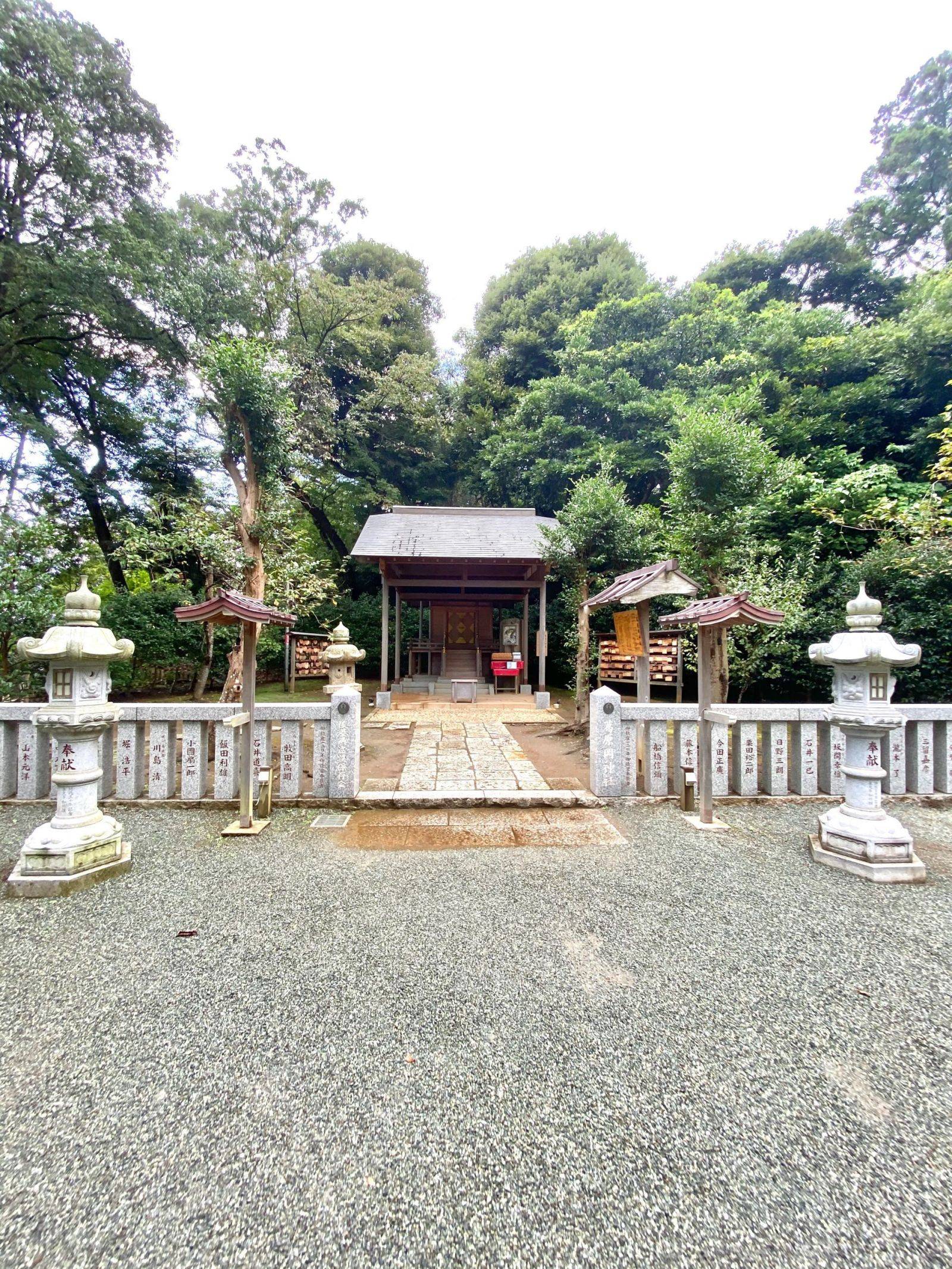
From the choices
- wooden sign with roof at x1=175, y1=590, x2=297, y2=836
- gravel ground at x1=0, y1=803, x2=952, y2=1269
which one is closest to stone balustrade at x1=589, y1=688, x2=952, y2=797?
gravel ground at x1=0, y1=803, x2=952, y2=1269

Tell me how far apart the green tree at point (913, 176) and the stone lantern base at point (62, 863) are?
22821mm

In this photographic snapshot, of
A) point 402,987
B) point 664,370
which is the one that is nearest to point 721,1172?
point 402,987

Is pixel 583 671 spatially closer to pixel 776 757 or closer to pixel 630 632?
pixel 630 632

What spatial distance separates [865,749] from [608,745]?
6.32 ft

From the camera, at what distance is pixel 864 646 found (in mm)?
3359

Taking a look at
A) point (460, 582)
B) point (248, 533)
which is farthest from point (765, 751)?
point (460, 582)

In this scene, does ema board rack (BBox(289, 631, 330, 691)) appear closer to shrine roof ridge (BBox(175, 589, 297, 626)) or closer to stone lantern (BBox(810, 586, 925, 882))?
shrine roof ridge (BBox(175, 589, 297, 626))

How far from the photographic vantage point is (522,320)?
1931 centimetres

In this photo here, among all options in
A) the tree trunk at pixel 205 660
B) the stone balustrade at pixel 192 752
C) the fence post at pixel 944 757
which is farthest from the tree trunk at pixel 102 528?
the fence post at pixel 944 757

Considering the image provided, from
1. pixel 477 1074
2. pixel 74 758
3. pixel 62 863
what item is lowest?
pixel 477 1074

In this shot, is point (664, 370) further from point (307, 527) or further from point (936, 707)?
point (936, 707)

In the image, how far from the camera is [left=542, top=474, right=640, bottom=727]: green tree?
7895mm

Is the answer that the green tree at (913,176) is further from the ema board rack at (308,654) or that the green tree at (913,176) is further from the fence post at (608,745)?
the ema board rack at (308,654)

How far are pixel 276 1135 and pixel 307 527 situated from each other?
18.5m
